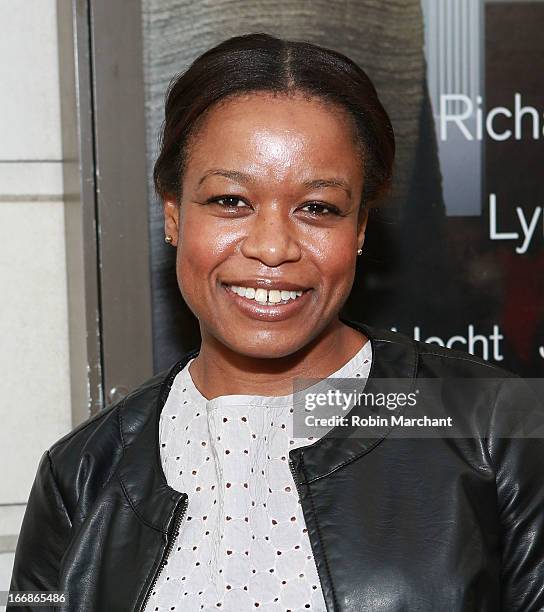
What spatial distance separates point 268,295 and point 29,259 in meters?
0.85

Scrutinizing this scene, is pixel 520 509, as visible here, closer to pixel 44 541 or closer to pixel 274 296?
pixel 274 296

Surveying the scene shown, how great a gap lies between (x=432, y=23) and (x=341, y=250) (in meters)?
0.83

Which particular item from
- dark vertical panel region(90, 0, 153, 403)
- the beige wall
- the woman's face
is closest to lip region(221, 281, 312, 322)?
the woman's face

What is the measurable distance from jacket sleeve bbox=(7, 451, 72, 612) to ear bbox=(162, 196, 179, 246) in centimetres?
43

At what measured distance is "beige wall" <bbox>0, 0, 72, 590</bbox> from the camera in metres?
2.06

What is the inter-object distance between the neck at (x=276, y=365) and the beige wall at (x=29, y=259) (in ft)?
2.16

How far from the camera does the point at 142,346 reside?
2.08 meters

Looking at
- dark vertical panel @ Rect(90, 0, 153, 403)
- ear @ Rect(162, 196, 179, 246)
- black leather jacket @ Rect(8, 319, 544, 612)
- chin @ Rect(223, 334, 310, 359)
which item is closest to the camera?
black leather jacket @ Rect(8, 319, 544, 612)

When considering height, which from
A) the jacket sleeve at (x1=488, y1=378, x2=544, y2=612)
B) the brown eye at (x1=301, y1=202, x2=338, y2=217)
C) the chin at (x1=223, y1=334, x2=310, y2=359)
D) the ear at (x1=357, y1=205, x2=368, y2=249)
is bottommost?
the jacket sleeve at (x1=488, y1=378, x2=544, y2=612)

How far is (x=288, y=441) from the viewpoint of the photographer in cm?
150

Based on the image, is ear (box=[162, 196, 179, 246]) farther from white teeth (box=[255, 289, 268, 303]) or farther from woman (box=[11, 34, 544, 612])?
white teeth (box=[255, 289, 268, 303])

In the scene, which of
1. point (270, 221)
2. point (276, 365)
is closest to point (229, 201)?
point (270, 221)

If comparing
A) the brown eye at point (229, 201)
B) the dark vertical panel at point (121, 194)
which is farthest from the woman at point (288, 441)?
the dark vertical panel at point (121, 194)

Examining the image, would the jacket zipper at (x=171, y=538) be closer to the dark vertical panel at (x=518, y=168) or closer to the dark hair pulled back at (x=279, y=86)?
A: the dark hair pulled back at (x=279, y=86)
